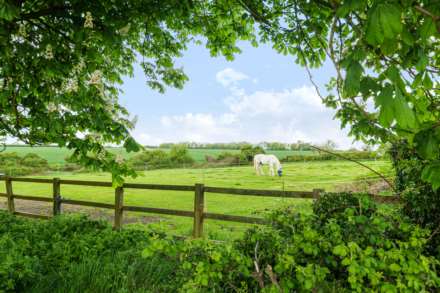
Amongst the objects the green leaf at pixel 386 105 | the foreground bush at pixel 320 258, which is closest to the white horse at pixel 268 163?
the foreground bush at pixel 320 258

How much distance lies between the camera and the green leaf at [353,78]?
1.08 metres

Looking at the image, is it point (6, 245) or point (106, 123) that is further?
point (6, 245)

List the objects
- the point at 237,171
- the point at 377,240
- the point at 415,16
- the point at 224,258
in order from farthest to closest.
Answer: the point at 237,171 → the point at 377,240 → the point at 224,258 → the point at 415,16

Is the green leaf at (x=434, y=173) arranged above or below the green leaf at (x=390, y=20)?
below

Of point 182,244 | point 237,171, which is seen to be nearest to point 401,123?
point 182,244

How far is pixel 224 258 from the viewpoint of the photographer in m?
2.08

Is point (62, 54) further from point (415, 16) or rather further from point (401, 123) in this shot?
point (401, 123)

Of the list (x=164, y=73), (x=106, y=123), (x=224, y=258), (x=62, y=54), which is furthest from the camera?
(x=164, y=73)

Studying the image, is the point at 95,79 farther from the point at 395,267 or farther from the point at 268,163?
the point at 268,163

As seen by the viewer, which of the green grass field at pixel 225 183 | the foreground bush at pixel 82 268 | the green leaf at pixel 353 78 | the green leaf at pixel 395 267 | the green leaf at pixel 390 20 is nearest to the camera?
the green leaf at pixel 390 20

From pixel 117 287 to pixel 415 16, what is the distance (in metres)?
3.40

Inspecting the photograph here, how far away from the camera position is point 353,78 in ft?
3.61

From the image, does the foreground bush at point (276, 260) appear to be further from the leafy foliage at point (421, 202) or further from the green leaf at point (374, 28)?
the green leaf at point (374, 28)

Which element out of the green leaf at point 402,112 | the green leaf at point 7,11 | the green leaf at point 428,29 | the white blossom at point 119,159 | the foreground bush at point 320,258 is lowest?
the foreground bush at point 320,258
